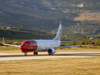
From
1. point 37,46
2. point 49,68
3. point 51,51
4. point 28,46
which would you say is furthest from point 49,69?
point 51,51

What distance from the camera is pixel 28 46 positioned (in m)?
58.6

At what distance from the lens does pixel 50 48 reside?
211 feet

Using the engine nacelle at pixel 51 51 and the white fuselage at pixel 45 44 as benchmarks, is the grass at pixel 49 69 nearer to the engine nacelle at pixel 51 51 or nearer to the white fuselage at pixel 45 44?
the white fuselage at pixel 45 44

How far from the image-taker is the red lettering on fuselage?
58.0 metres

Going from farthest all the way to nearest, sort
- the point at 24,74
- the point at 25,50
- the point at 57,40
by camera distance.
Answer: the point at 57,40 < the point at 25,50 < the point at 24,74

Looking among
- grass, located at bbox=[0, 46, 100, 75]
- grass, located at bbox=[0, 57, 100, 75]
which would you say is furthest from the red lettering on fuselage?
grass, located at bbox=[0, 57, 100, 75]

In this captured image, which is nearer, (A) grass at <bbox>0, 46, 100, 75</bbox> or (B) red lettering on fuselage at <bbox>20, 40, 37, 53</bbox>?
(A) grass at <bbox>0, 46, 100, 75</bbox>

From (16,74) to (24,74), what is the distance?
87cm

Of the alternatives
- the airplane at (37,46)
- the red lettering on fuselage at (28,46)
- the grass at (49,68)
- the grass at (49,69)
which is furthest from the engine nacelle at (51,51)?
the grass at (49,69)

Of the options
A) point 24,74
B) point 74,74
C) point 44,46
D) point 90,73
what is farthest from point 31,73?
point 44,46

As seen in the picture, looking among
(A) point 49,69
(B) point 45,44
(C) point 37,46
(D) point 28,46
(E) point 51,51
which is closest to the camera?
(A) point 49,69

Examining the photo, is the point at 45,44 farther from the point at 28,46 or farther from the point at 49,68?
the point at 49,68

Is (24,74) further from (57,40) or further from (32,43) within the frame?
(57,40)

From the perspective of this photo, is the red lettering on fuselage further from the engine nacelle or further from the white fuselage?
the engine nacelle
